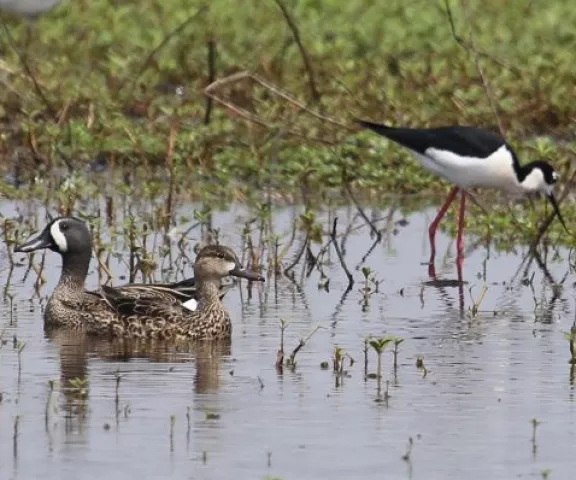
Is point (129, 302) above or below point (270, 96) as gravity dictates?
below

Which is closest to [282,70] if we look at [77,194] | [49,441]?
[77,194]

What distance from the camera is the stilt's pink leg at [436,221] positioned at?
500 inches

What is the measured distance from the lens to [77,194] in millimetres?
12328

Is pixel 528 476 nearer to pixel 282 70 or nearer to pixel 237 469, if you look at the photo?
pixel 237 469

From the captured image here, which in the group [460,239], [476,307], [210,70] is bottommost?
[476,307]

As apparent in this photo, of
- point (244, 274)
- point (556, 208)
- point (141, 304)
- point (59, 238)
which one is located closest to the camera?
point (141, 304)

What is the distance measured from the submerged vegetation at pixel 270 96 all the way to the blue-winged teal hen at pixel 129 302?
4.58 feet

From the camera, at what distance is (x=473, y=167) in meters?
13.6

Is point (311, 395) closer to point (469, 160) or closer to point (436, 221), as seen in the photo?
point (436, 221)

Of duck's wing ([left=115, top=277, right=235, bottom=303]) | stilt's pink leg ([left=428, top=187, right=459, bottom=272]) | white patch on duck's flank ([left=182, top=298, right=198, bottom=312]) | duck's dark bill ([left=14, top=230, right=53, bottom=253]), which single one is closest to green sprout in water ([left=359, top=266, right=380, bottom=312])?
duck's wing ([left=115, top=277, right=235, bottom=303])

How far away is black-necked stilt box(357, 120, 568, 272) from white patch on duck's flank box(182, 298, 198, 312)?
320 cm

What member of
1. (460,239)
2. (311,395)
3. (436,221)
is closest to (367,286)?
(460,239)

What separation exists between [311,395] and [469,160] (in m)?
5.19

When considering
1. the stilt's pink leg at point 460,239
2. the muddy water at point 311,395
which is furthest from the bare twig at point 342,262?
the stilt's pink leg at point 460,239
